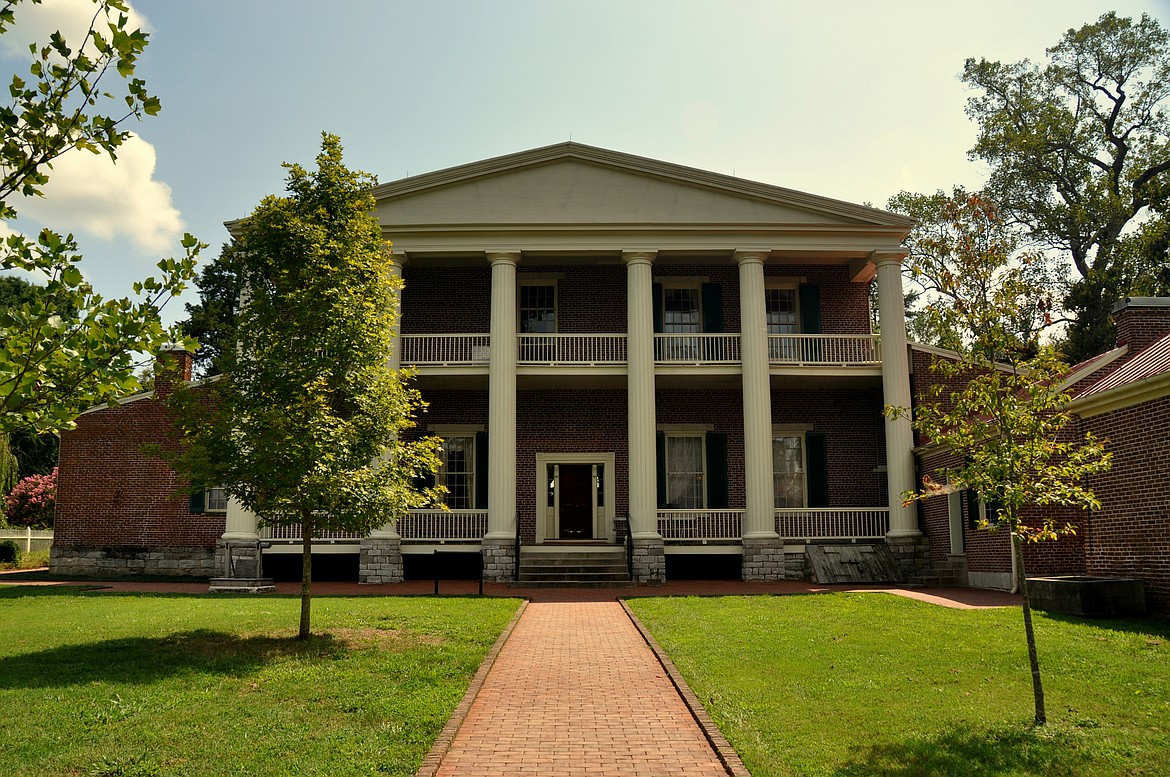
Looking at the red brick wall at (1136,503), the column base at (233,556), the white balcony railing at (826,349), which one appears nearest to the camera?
the red brick wall at (1136,503)

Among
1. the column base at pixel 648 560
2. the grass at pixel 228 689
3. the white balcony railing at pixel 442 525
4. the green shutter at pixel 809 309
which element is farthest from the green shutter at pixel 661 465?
the grass at pixel 228 689

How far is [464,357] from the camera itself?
74.6 feet

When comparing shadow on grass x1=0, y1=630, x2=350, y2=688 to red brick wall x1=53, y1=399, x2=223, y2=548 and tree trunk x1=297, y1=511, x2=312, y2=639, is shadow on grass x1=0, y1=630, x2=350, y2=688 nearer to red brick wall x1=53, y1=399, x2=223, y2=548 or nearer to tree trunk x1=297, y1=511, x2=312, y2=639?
tree trunk x1=297, y1=511, x2=312, y2=639

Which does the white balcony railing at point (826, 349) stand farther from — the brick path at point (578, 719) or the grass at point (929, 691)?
the brick path at point (578, 719)

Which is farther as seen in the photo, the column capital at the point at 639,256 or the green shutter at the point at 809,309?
the green shutter at the point at 809,309

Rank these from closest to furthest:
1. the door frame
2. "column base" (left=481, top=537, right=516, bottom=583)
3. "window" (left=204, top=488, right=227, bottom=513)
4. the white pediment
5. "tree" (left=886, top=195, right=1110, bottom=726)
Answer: "tree" (left=886, top=195, right=1110, bottom=726)
"column base" (left=481, top=537, right=516, bottom=583)
the white pediment
the door frame
"window" (left=204, top=488, right=227, bottom=513)

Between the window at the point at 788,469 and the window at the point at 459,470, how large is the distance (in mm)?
7876

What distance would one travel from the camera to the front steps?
64.8 ft

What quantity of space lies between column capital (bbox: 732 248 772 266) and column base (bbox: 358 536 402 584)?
10.6 meters

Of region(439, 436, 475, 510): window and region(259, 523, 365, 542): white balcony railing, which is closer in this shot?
region(259, 523, 365, 542): white balcony railing

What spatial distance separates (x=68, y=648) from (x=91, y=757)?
4.61m

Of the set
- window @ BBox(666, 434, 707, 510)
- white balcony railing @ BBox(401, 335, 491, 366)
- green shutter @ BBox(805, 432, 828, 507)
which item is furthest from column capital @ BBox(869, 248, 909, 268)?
white balcony railing @ BBox(401, 335, 491, 366)

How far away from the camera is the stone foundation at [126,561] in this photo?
23.2 meters

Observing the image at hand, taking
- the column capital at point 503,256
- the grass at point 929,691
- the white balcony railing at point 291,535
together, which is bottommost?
the grass at point 929,691
